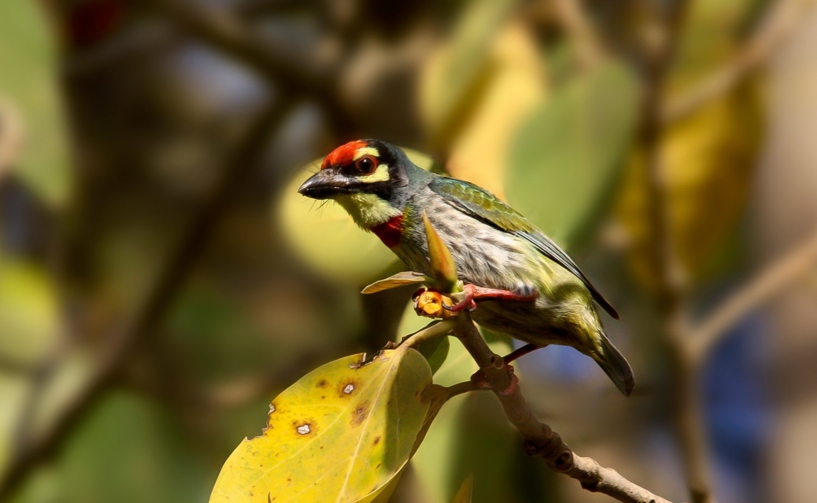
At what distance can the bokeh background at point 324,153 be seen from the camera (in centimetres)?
103

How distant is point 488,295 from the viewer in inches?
12.7

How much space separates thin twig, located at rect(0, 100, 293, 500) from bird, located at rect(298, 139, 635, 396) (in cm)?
117

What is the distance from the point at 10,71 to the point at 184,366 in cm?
75

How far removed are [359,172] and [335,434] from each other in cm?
12

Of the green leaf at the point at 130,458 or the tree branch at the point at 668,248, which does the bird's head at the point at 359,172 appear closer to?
the tree branch at the point at 668,248

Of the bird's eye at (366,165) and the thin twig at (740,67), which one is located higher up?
the thin twig at (740,67)

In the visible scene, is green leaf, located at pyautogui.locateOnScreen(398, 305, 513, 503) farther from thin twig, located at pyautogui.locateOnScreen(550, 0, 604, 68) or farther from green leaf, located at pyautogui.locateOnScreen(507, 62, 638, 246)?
thin twig, located at pyautogui.locateOnScreen(550, 0, 604, 68)

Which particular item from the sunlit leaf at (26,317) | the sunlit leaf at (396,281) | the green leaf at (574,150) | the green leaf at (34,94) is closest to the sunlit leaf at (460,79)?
the green leaf at (574,150)

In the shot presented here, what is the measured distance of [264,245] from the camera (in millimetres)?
1936

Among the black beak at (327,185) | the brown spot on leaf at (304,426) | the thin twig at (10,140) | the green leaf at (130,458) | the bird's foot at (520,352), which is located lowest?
the bird's foot at (520,352)

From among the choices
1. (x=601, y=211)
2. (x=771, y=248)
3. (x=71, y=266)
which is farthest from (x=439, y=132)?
(x=71, y=266)

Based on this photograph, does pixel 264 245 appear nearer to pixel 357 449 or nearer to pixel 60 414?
pixel 60 414

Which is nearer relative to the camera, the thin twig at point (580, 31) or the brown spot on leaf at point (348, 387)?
the brown spot on leaf at point (348, 387)

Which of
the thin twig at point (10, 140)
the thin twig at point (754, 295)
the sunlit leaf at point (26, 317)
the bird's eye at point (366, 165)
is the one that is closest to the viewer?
the bird's eye at point (366, 165)
